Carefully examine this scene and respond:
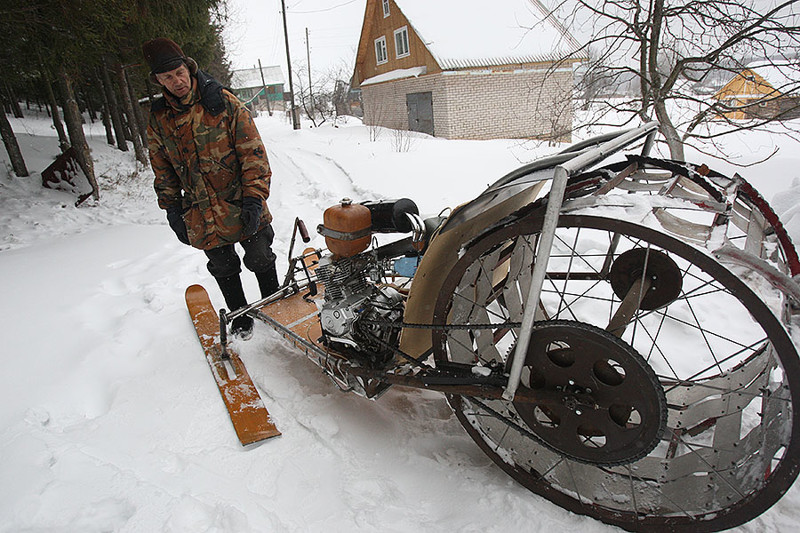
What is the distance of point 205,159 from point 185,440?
175 cm

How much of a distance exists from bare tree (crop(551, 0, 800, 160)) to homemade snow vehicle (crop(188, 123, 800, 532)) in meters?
3.84

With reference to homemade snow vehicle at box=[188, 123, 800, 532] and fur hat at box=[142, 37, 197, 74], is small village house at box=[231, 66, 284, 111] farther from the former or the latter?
homemade snow vehicle at box=[188, 123, 800, 532]

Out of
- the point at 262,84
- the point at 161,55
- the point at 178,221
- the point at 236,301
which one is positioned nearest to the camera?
the point at 161,55

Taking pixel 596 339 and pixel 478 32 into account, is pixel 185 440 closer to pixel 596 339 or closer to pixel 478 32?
pixel 596 339

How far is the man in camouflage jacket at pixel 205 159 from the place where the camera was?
2863 millimetres

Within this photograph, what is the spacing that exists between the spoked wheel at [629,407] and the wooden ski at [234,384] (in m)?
1.13

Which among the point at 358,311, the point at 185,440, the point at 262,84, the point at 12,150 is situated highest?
the point at 262,84

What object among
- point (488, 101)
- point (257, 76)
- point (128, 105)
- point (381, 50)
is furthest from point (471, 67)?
point (257, 76)

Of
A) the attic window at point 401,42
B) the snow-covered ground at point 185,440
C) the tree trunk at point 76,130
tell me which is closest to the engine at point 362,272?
the snow-covered ground at point 185,440

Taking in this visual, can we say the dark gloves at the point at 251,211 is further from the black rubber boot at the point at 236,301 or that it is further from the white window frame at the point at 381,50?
the white window frame at the point at 381,50

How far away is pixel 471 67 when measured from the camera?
60.1 feet

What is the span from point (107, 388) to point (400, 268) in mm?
2042

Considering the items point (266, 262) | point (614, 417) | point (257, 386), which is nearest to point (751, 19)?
point (614, 417)

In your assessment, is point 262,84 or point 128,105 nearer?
point 128,105
